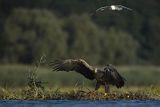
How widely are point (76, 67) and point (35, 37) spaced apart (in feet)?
86.1

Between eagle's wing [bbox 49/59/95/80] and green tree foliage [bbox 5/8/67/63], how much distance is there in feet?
80.6

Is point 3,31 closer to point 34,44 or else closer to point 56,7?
point 34,44

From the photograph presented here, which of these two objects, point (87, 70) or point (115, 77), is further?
point (87, 70)

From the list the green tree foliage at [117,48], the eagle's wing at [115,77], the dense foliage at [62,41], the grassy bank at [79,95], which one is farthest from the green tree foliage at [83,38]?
the eagle's wing at [115,77]

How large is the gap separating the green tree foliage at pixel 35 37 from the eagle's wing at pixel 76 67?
80.6 feet

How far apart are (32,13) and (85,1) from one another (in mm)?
12437

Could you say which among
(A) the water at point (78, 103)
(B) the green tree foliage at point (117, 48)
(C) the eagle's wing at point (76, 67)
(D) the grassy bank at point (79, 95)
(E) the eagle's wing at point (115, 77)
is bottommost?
(A) the water at point (78, 103)

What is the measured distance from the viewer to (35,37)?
44.4 m

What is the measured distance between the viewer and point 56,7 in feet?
187

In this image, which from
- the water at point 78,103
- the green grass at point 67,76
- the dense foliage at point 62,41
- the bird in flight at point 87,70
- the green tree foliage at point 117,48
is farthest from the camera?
the green tree foliage at point 117,48

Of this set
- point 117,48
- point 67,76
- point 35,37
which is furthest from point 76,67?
point 117,48

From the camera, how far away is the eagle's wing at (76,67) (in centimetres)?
1828

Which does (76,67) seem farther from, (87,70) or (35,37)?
(35,37)

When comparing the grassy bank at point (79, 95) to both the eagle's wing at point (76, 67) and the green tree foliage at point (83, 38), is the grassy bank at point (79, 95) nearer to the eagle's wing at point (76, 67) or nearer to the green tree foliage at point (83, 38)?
the eagle's wing at point (76, 67)
